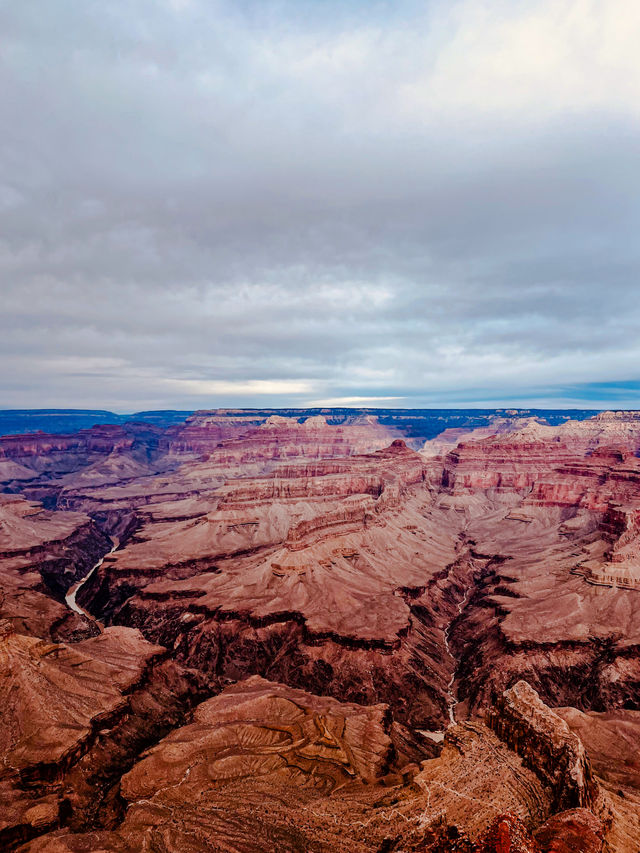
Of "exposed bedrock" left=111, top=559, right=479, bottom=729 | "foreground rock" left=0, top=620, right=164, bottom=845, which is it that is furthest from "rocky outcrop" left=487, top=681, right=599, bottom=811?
"foreground rock" left=0, top=620, right=164, bottom=845

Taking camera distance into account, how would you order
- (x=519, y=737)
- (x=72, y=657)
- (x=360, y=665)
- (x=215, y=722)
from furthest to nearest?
(x=360, y=665)
(x=72, y=657)
(x=215, y=722)
(x=519, y=737)

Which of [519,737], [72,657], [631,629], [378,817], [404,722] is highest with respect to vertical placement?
[519,737]

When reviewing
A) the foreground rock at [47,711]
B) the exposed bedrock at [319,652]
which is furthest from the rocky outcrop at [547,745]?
the foreground rock at [47,711]

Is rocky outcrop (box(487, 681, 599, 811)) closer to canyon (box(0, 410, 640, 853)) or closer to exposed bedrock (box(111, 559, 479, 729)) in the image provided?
canyon (box(0, 410, 640, 853))

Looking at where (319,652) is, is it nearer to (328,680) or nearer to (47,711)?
(328,680)

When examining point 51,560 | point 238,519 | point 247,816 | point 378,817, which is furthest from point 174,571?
point 378,817

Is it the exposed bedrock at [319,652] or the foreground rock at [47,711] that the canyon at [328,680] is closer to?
the foreground rock at [47,711]

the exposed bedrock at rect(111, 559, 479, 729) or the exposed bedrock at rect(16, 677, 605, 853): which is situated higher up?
the exposed bedrock at rect(16, 677, 605, 853)

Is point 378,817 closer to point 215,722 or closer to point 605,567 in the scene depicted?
point 215,722

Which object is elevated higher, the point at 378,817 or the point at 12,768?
the point at 378,817
